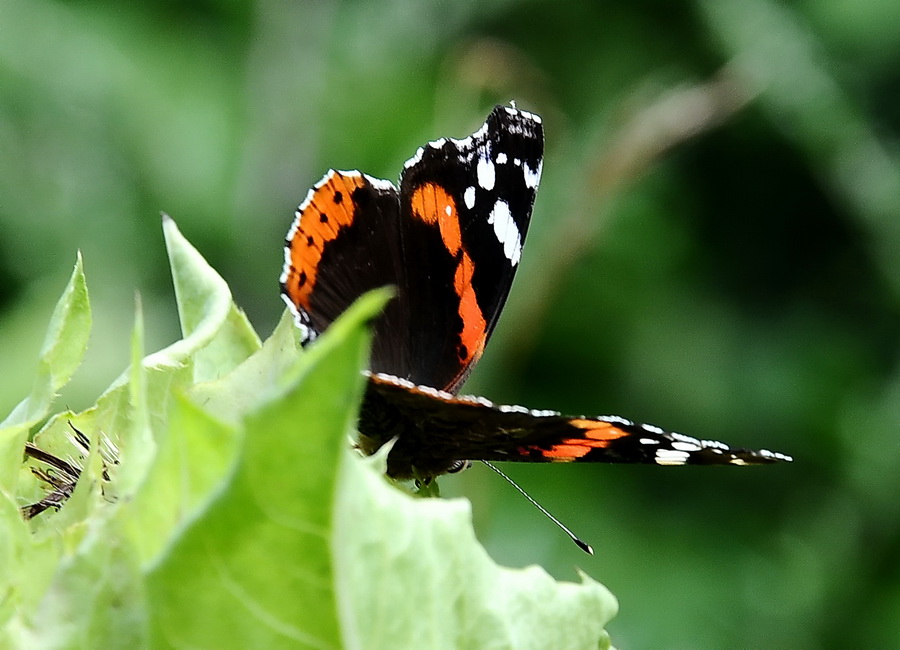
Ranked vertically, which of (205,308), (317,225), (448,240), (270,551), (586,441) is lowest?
(270,551)

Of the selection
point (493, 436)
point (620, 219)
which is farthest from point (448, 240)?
point (620, 219)

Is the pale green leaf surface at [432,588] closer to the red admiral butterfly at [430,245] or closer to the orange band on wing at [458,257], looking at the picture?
the red admiral butterfly at [430,245]

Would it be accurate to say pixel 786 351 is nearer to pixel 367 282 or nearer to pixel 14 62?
pixel 367 282

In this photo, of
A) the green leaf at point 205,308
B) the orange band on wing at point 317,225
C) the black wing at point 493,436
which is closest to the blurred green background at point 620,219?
the orange band on wing at point 317,225

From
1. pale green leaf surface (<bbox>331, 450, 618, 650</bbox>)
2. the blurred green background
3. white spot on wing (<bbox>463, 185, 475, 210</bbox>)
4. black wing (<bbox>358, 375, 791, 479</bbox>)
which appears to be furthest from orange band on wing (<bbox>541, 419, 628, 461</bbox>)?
the blurred green background

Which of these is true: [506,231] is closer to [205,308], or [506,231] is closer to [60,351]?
[205,308]

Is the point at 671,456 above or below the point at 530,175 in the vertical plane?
below
